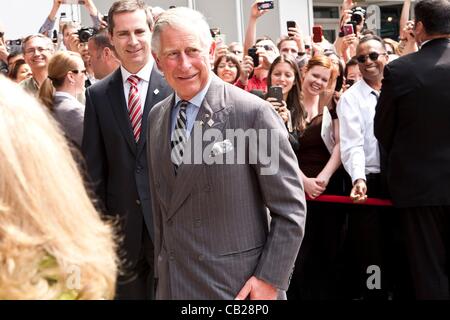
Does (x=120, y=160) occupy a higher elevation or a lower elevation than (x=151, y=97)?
lower

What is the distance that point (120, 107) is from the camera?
4238 mm

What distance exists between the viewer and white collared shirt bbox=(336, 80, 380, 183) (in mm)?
5312

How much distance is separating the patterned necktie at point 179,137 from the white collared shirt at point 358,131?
7.35 ft

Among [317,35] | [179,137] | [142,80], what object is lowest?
[179,137]

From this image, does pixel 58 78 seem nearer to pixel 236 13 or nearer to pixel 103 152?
pixel 103 152

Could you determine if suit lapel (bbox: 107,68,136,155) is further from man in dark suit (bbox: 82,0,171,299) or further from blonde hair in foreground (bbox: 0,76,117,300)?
blonde hair in foreground (bbox: 0,76,117,300)

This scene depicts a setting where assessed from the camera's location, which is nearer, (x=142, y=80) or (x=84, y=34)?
(x=142, y=80)

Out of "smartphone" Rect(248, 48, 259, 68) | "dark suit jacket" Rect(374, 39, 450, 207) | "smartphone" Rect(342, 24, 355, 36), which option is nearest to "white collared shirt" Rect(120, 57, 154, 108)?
"dark suit jacket" Rect(374, 39, 450, 207)

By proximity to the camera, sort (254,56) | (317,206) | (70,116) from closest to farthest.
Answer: (70,116)
(317,206)
(254,56)

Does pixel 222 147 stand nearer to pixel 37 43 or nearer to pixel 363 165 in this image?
pixel 363 165

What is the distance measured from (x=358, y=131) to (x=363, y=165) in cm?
24

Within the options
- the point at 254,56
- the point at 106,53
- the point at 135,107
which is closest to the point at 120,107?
the point at 135,107

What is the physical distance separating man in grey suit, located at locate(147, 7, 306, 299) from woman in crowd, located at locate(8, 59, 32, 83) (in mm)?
4420

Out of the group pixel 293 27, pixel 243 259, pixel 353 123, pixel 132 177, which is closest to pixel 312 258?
pixel 353 123
